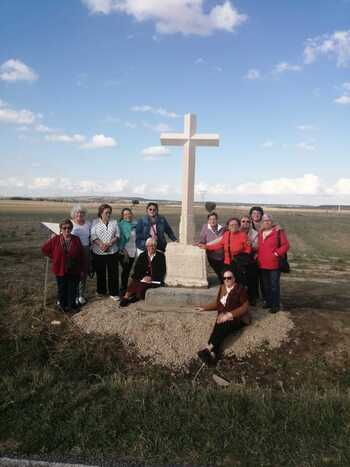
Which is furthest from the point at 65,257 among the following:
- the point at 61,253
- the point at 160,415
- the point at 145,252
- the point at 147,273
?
the point at 160,415

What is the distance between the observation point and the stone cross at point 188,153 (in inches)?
275

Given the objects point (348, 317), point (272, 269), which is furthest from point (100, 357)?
point (348, 317)

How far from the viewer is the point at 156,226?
22.2 feet

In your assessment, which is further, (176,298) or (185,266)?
(185,266)

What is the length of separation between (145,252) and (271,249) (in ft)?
6.67

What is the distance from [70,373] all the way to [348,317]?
162 inches

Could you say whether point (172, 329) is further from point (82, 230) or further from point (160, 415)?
point (82, 230)

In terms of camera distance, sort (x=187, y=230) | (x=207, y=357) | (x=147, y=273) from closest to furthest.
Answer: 1. (x=207, y=357)
2. (x=147, y=273)
3. (x=187, y=230)

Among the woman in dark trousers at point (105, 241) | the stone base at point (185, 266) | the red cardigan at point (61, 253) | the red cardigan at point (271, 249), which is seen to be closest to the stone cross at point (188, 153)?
the stone base at point (185, 266)

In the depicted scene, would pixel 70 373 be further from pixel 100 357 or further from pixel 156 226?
pixel 156 226

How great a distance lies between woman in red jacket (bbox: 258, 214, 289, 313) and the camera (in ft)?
19.8

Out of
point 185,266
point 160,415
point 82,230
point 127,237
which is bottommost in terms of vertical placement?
point 160,415

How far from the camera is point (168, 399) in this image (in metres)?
4.08

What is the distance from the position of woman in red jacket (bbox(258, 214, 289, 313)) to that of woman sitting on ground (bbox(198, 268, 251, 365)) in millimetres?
841
